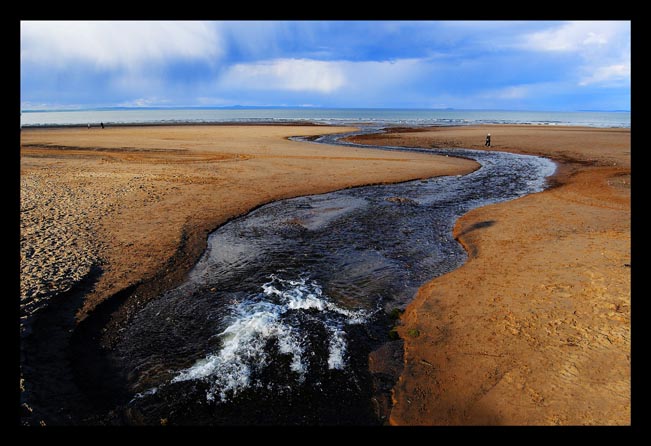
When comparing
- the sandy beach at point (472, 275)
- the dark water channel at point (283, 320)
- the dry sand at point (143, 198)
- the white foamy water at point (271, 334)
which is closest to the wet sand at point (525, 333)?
the sandy beach at point (472, 275)

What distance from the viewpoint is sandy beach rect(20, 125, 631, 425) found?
5.61 meters

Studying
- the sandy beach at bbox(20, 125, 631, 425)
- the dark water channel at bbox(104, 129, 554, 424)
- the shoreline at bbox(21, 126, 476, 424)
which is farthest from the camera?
the shoreline at bbox(21, 126, 476, 424)

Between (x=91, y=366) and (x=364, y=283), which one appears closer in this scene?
(x=91, y=366)

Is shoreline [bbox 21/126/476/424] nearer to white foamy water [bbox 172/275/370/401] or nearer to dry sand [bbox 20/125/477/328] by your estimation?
dry sand [bbox 20/125/477/328]

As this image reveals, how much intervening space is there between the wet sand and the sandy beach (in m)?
0.03

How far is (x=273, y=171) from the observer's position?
24.9 metres

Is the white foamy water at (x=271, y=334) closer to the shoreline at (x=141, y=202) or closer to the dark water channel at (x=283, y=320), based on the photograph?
the dark water channel at (x=283, y=320)

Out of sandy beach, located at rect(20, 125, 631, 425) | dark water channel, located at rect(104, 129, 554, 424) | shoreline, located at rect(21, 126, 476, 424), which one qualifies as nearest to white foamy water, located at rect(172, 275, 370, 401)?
dark water channel, located at rect(104, 129, 554, 424)

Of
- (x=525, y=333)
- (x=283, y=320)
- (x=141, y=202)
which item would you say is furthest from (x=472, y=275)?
(x=141, y=202)

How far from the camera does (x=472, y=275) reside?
9641mm

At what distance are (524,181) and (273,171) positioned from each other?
17.3 metres
